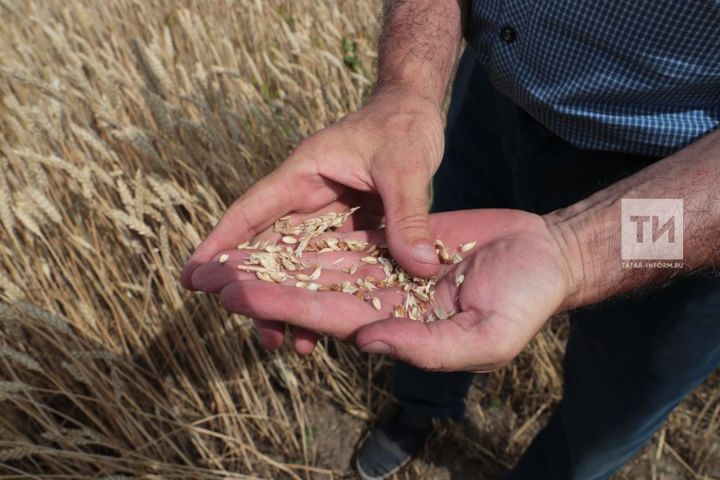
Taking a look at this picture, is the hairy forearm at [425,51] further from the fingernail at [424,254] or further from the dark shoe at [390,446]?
the dark shoe at [390,446]

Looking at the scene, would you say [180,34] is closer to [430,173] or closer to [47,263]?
[47,263]

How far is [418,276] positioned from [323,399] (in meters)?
1.16

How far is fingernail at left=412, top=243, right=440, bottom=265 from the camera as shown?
1.08 metres

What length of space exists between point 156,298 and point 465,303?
1.17 meters

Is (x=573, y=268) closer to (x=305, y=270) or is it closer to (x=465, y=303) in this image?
(x=465, y=303)

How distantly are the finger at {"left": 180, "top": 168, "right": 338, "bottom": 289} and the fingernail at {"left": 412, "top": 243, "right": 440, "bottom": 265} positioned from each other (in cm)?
36

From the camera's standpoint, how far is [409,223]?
1.10 meters

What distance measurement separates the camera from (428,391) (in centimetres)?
187

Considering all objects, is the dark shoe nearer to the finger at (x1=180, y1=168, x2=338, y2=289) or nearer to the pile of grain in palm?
the pile of grain in palm

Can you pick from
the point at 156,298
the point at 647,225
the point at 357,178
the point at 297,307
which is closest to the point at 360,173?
the point at 357,178

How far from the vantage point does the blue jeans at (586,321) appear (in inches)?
47.2

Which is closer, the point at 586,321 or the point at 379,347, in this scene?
the point at 379,347

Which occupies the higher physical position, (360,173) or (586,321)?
(360,173)

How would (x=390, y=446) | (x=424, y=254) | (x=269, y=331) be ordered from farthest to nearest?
(x=390, y=446) < (x=269, y=331) < (x=424, y=254)
